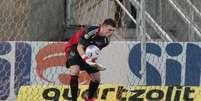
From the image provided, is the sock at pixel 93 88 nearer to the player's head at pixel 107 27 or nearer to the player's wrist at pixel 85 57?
the player's wrist at pixel 85 57

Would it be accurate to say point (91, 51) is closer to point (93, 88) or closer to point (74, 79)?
point (74, 79)

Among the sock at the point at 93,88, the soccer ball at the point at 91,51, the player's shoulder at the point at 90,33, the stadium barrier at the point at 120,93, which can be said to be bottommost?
the stadium barrier at the point at 120,93

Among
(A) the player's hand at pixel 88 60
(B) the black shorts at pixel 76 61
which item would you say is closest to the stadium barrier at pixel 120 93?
(B) the black shorts at pixel 76 61

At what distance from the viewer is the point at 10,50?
11469mm

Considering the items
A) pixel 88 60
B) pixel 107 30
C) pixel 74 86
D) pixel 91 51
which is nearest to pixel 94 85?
pixel 74 86

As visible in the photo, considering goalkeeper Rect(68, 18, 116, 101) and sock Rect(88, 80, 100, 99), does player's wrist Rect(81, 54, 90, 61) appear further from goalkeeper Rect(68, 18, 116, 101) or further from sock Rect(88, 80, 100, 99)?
sock Rect(88, 80, 100, 99)

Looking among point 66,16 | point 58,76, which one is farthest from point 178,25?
point 58,76

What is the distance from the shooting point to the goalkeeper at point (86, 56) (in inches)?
369

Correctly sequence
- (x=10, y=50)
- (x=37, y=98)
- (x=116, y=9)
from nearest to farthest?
(x=37, y=98) → (x=10, y=50) → (x=116, y=9)

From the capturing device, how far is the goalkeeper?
9375 millimetres

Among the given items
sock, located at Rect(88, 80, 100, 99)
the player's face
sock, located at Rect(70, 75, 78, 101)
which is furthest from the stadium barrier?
the player's face

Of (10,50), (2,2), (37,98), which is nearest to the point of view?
(37,98)

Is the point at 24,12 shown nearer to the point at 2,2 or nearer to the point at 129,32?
the point at 2,2

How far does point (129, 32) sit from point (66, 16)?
132cm
